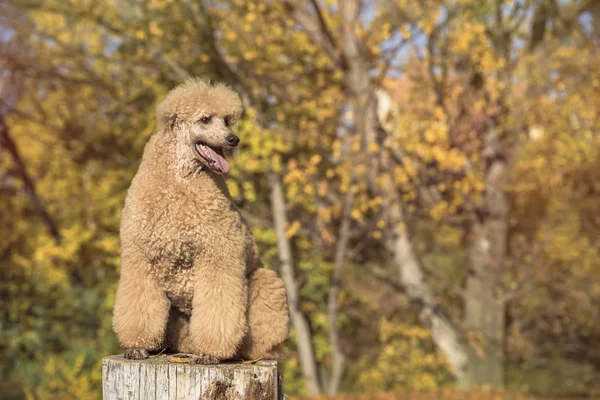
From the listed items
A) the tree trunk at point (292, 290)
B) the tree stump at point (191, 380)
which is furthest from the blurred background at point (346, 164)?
the tree stump at point (191, 380)


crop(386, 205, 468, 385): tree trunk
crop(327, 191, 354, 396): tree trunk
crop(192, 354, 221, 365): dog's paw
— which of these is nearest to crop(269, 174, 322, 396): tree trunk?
crop(327, 191, 354, 396): tree trunk

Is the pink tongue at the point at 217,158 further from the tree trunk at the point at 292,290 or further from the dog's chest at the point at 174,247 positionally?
the tree trunk at the point at 292,290

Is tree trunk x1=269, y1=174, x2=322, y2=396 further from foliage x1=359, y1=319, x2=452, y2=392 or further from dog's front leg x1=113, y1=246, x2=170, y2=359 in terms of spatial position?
dog's front leg x1=113, y1=246, x2=170, y2=359

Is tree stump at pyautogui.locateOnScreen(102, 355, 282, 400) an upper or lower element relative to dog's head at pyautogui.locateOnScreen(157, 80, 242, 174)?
lower

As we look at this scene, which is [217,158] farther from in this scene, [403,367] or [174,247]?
[403,367]

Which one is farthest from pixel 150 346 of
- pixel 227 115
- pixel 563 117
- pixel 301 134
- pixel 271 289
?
pixel 563 117

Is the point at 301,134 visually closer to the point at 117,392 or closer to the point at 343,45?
the point at 343,45

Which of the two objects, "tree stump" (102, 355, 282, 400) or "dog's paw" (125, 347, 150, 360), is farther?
"dog's paw" (125, 347, 150, 360)

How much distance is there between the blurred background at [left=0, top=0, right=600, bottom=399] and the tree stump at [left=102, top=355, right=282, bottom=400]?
5.21 metres

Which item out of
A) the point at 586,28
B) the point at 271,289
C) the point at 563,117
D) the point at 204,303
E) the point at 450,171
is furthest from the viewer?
the point at 563,117

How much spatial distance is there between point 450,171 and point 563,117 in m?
2.31

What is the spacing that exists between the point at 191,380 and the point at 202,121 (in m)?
1.05

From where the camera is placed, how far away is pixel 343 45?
9.05 metres

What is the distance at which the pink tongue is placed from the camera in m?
2.68
